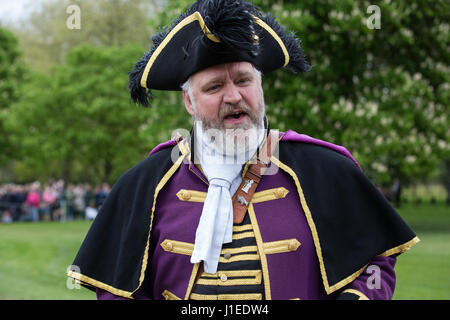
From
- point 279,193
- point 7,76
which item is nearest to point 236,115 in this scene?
point 279,193

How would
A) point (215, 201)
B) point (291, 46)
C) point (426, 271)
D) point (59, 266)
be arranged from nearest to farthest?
point (215, 201), point (291, 46), point (426, 271), point (59, 266)

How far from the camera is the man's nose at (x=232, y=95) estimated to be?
9.50 feet

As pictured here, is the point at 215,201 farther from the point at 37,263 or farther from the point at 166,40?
the point at 37,263

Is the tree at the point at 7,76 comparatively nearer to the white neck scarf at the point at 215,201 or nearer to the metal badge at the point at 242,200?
the white neck scarf at the point at 215,201

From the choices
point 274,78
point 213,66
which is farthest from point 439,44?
point 213,66

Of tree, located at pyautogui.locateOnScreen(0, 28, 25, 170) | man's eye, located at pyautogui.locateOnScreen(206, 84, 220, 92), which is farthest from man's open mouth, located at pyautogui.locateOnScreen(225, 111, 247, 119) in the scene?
tree, located at pyautogui.locateOnScreen(0, 28, 25, 170)

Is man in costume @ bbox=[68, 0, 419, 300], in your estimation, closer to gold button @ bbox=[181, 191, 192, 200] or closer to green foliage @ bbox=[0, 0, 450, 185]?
gold button @ bbox=[181, 191, 192, 200]

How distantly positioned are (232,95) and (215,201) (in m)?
0.56

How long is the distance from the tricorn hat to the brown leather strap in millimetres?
444

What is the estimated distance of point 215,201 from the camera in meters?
3.02
